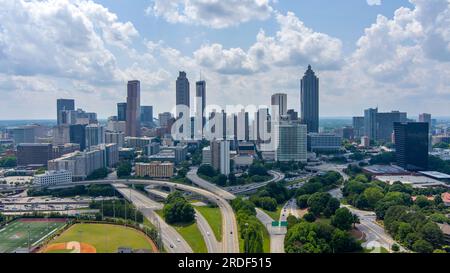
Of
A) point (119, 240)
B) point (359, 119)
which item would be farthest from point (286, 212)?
point (359, 119)

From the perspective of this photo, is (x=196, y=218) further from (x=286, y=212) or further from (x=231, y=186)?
(x=231, y=186)

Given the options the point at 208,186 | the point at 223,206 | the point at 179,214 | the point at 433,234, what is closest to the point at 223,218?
A: the point at 179,214

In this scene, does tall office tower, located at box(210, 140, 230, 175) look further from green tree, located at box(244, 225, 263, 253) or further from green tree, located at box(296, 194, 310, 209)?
green tree, located at box(244, 225, 263, 253)

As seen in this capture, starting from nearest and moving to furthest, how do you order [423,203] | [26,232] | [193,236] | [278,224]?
1. [193,236]
2. [26,232]
3. [278,224]
4. [423,203]

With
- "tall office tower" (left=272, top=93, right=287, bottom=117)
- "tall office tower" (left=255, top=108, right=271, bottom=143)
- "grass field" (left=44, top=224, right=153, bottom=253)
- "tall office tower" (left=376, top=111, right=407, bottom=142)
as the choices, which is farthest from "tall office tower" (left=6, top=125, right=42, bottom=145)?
"tall office tower" (left=376, top=111, right=407, bottom=142)

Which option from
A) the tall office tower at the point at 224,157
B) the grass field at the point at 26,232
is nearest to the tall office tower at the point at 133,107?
the tall office tower at the point at 224,157

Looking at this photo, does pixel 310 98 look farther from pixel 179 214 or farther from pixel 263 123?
pixel 179 214

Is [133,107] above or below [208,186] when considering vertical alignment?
above
